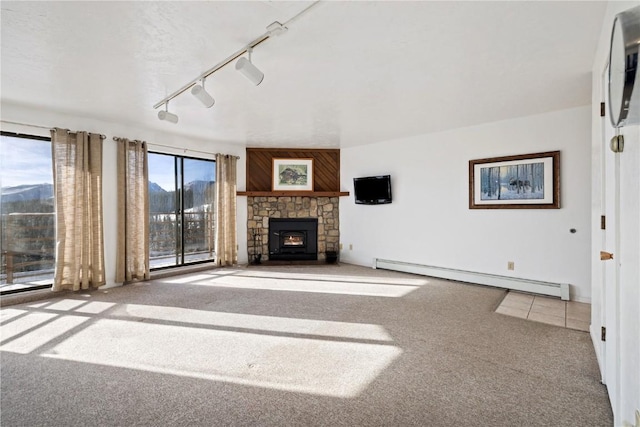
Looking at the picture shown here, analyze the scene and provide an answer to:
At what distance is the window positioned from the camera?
380cm

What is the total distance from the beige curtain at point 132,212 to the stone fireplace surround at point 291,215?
2.00 metres

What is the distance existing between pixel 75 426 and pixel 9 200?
3.60 m

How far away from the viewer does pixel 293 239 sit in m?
6.42

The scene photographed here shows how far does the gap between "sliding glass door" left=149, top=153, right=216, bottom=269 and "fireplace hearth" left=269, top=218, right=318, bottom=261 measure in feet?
3.97

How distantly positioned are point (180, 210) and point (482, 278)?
509cm

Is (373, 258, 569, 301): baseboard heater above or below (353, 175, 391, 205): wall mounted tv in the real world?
below

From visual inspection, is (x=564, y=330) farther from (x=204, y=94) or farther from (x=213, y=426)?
(x=204, y=94)

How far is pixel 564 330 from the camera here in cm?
288

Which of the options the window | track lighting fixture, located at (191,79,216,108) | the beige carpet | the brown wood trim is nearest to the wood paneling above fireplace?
the brown wood trim

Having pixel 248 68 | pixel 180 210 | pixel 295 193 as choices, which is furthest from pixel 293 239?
pixel 248 68

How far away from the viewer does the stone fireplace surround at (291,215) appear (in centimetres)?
632

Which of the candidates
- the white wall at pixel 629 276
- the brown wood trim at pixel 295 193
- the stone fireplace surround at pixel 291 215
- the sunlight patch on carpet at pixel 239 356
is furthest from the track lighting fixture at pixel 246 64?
the stone fireplace surround at pixel 291 215

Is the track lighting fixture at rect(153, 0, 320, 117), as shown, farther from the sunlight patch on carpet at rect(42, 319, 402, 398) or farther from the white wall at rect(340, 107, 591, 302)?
the white wall at rect(340, 107, 591, 302)

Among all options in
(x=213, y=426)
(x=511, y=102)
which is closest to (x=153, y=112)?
(x=213, y=426)
